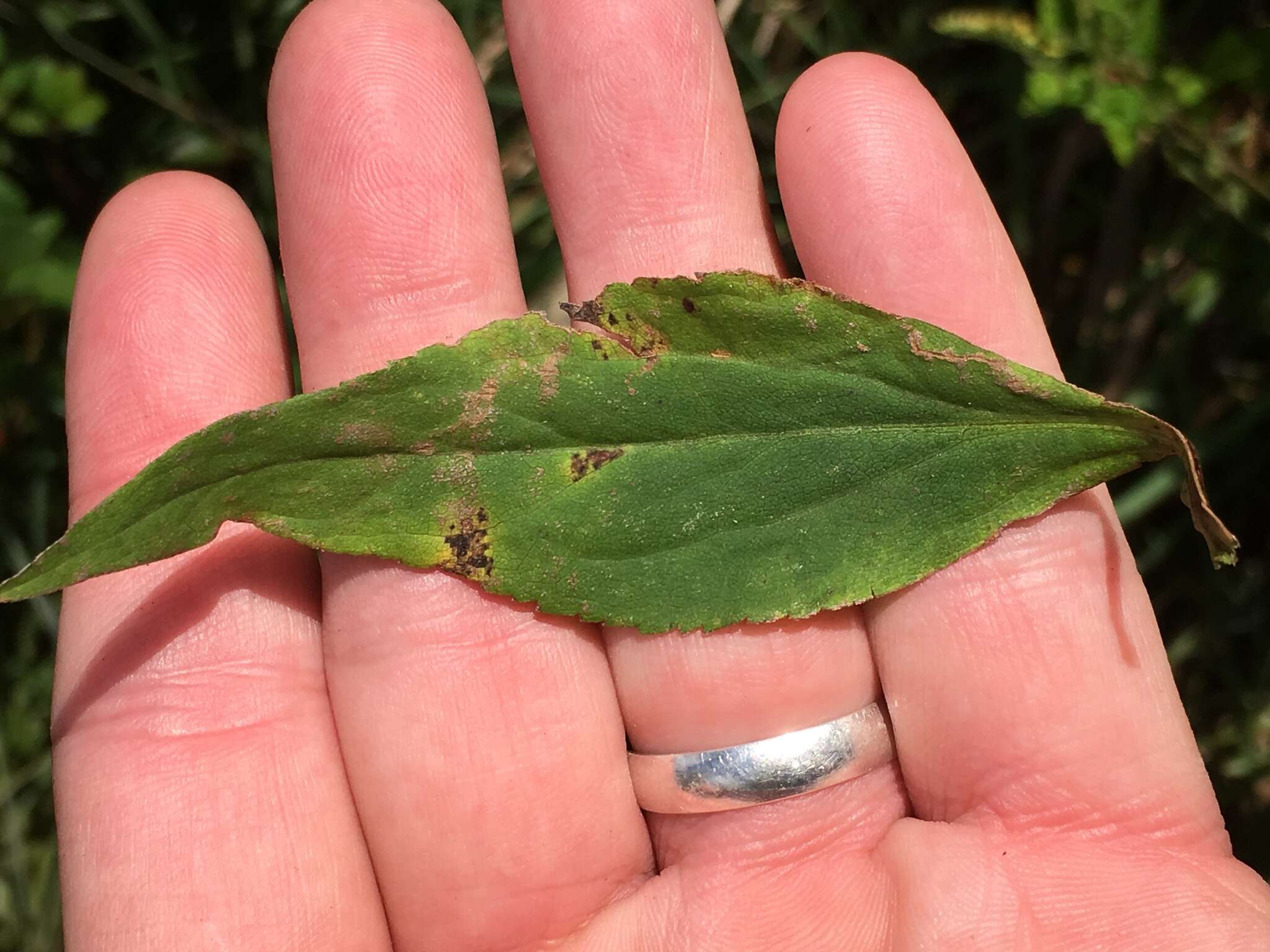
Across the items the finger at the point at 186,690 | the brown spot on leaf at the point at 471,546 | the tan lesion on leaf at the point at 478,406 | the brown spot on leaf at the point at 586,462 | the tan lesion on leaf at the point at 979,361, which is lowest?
the finger at the point at 186,690

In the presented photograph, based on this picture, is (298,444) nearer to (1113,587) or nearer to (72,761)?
(72,761)

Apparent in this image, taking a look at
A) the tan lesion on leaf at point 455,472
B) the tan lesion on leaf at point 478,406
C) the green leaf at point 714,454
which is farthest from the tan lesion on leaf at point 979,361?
the tan lesion on leaf at point 455,472

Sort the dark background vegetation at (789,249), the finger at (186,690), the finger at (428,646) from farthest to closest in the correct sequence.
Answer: the dark background vegetation at (789,249), the finger at (428,646), the finger at (186,690)

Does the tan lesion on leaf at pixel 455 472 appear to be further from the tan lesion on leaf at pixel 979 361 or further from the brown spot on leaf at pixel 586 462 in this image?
the tan lesion on leaf at pixel 979 361

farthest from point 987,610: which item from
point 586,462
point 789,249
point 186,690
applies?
point 186,690

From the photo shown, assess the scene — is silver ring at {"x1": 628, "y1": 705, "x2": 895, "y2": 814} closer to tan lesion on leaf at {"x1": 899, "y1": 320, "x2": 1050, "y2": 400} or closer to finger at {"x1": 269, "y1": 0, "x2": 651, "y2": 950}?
finger at {"x1": 269, "y1": 0, "x2": 651, "y2": 950}

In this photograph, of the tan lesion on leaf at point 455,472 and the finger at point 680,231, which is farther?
the finger at point 680,231

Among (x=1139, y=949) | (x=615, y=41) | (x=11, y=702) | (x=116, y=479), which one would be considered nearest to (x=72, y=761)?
(x=116, y=479)
